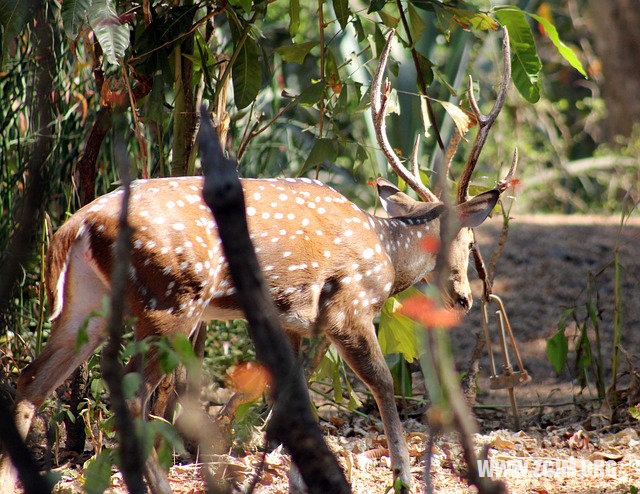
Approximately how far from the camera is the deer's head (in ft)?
12.7

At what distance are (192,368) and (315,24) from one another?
9.03 metres

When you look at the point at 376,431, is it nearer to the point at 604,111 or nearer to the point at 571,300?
the point at 571,300

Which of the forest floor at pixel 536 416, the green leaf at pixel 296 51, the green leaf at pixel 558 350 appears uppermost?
the green leaf at pixel 296 51

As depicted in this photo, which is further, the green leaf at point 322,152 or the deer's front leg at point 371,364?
the green leaf at point 322,152

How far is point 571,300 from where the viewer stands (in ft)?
21.2

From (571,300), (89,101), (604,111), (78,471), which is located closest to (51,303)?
(78,471)

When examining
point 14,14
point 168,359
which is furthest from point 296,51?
point 168,359

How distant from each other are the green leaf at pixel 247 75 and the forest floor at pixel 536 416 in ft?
5.08

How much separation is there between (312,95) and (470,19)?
2.52 feet

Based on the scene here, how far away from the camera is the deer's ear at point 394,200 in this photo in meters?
4.23

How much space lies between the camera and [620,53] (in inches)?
456

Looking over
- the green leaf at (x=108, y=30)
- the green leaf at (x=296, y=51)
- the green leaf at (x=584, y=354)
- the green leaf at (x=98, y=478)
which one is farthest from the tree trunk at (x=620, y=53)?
the green leaf at (x=98, y=478)

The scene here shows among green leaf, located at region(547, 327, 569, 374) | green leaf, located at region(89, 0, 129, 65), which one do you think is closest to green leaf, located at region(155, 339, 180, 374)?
green leaf, located at region(89, 0, 129, 65)

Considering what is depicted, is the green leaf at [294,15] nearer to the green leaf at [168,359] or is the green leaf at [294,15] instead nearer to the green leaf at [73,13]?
the green leaf at [73,13]
